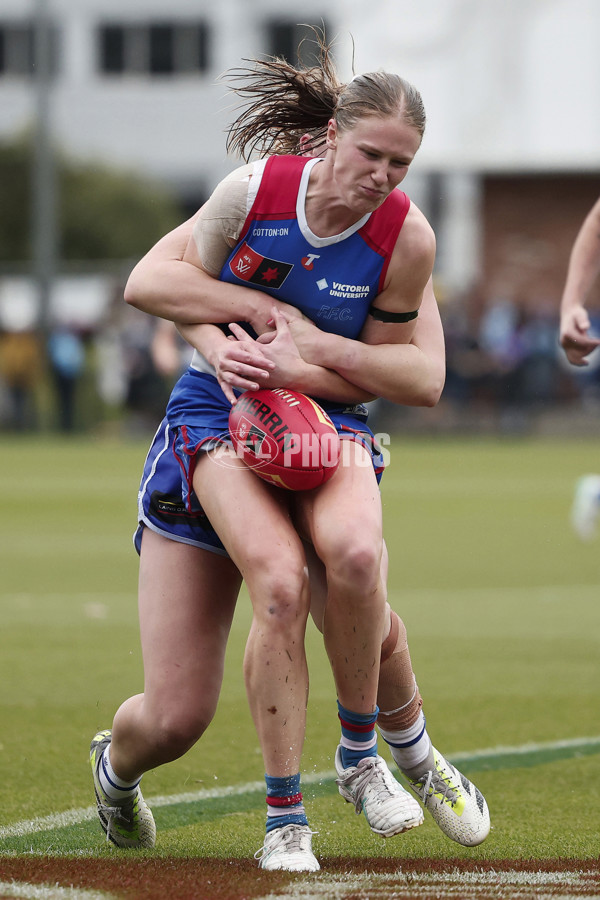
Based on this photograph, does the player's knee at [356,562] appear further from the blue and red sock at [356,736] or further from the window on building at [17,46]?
the window on building at [17,46]

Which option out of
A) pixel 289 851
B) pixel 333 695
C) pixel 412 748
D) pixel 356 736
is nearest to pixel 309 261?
A: pixel 356 736

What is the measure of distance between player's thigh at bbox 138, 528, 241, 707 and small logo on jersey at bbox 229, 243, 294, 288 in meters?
0.78

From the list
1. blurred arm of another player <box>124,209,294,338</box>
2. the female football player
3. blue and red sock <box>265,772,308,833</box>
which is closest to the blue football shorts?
the female football player

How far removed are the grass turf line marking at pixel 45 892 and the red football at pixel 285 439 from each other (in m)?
1.16

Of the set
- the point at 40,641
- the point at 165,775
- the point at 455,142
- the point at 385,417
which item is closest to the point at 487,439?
the point at 385,417

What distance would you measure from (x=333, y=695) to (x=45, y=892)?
134 inches

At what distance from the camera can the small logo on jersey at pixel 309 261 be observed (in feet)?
13.8

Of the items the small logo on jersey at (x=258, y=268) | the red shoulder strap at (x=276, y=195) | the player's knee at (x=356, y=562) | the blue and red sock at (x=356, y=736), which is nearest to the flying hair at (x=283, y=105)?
the red shoulder strap at (x=276, y=195)

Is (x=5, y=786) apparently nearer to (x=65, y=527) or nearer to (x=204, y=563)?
(x=204, y=563)

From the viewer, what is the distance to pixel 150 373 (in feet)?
83.1

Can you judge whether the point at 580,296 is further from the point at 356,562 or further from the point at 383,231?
the point at 356,562

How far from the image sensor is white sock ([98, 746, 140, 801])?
4.40m

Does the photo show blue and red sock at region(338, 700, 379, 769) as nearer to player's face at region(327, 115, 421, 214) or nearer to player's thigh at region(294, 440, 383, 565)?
player's thigh at region(294, 440, 383, 565)

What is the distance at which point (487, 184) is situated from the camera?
3766 cm
